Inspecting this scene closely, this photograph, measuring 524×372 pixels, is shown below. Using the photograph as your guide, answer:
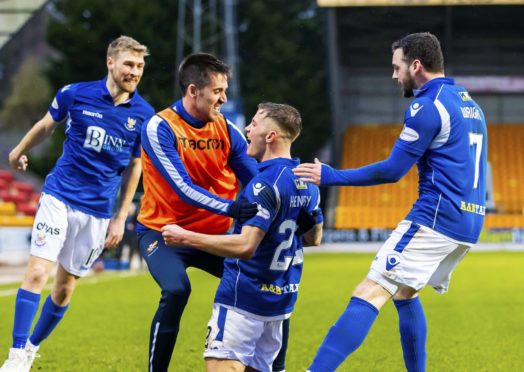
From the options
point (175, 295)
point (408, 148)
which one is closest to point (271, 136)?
point (408, 148)

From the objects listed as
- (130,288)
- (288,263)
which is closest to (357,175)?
(288,263)

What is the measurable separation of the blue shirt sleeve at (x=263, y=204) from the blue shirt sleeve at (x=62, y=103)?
2.70m

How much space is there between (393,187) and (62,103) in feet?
109

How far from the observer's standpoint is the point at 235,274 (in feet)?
16.3

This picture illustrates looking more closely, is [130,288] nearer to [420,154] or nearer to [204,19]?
[420,154]

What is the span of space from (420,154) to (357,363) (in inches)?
110

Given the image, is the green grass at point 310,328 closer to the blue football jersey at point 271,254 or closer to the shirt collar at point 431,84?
the blue football jersey at point 271,254

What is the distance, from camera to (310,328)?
10.2 metres

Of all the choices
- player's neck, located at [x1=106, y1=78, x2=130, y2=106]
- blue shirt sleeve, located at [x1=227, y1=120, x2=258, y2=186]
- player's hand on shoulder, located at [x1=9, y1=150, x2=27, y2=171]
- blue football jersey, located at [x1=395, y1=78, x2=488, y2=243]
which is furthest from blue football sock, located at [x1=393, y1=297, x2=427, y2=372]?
player's hand on shoulder, located at [x1=9, y1=150, x2=27, y2=171]

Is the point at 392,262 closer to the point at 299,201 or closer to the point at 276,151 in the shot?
the point at 299,201

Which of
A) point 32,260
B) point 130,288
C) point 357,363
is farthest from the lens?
point 130,288

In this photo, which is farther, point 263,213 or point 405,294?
point 405,294

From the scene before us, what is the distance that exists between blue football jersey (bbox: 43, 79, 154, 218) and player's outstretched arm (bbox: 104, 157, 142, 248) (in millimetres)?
98

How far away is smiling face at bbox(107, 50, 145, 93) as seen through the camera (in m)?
6.74
